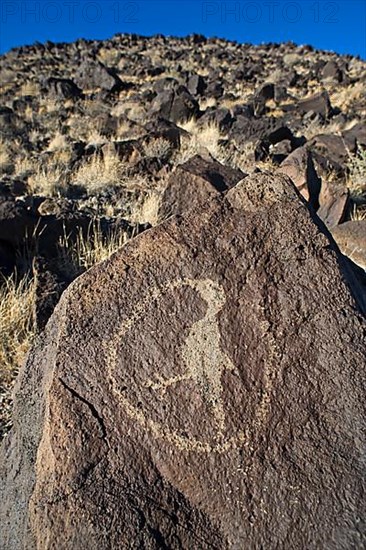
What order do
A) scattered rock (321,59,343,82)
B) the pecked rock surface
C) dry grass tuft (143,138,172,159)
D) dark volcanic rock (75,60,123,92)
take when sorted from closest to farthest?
the pecked rock surface, dry grass tuft (143,138,172,159), dark volcanic rock (75,60,123,92), scattered rock (321,59,343,82)

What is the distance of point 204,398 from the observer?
6.54 ft

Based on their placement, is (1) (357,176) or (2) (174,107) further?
(2) (174,107)

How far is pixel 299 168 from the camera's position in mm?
6309

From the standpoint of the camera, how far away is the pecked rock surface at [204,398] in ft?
5.91

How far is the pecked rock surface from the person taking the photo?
1803mm

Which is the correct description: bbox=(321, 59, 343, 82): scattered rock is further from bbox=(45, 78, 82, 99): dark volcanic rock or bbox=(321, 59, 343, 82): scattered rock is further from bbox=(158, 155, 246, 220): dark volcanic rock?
bbox=(158, 155, 246, 220): dark volcanic rock

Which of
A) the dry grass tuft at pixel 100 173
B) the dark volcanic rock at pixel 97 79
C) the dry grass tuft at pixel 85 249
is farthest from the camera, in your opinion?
the dark volcanic rock at pixel 97 79

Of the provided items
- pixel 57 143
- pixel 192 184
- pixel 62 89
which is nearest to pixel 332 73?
pixel 62 89

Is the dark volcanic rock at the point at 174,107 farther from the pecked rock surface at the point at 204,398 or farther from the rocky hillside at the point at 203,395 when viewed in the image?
the pecked rock surface at the point at 204,398

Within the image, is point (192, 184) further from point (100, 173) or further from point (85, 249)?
point (100, 173)

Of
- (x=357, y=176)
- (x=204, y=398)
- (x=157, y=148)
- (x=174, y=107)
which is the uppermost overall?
(x=174, y=107)

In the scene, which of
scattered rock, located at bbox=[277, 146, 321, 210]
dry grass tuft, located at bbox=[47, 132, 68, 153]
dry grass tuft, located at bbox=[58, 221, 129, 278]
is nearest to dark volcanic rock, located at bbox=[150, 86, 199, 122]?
dry grass tuft, located at bbox=[47, 132, 68, 153]

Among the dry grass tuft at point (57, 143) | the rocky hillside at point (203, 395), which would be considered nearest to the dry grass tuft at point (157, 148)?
the dry grass tuft at point (57, 143)

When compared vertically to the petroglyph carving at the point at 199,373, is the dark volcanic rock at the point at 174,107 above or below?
above
